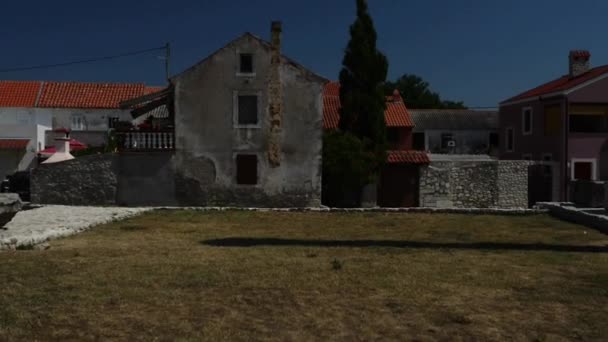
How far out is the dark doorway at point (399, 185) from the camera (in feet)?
104

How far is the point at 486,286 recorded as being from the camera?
890cm

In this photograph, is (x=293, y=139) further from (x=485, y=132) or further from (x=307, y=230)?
(x=485, y=132)

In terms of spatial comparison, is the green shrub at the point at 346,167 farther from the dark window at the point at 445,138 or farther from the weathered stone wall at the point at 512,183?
the dark window at the point at 445,138

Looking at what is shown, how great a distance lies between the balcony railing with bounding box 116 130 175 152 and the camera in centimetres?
2706

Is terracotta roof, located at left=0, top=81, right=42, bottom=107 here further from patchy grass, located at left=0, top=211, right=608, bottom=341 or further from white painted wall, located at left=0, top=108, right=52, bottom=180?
patchy grass, located at left=0, top=211, right=608, bottom=341

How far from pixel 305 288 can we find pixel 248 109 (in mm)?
19441

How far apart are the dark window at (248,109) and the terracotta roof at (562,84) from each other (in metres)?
18.0

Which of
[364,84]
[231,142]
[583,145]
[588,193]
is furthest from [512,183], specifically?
[231,142]

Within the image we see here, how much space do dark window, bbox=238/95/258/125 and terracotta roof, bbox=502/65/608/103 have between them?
18021mm

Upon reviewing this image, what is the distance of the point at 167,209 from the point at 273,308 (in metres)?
18.0

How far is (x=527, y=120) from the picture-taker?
39.2m

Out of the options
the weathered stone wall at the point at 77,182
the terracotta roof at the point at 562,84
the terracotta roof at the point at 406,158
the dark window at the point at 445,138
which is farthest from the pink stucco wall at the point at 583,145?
the dark window at the point at 445,138

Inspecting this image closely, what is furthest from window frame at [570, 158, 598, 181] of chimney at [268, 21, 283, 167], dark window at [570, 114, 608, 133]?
chimney at [268, 21, 283, 167]

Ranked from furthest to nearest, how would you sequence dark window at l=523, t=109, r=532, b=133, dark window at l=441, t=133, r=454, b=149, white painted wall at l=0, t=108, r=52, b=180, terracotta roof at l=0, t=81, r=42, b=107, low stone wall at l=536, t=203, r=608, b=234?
dark window at l=441, t=133, r=454, b=149 < terracotta roof at l=0, t=81, r=42, b=107 < white painted wall at l=0, t=108, r=52, b=180 < dark window at l=523, t=109, r=532, b=133 < low stone wall at l=536, t=203, r=608, b=234
